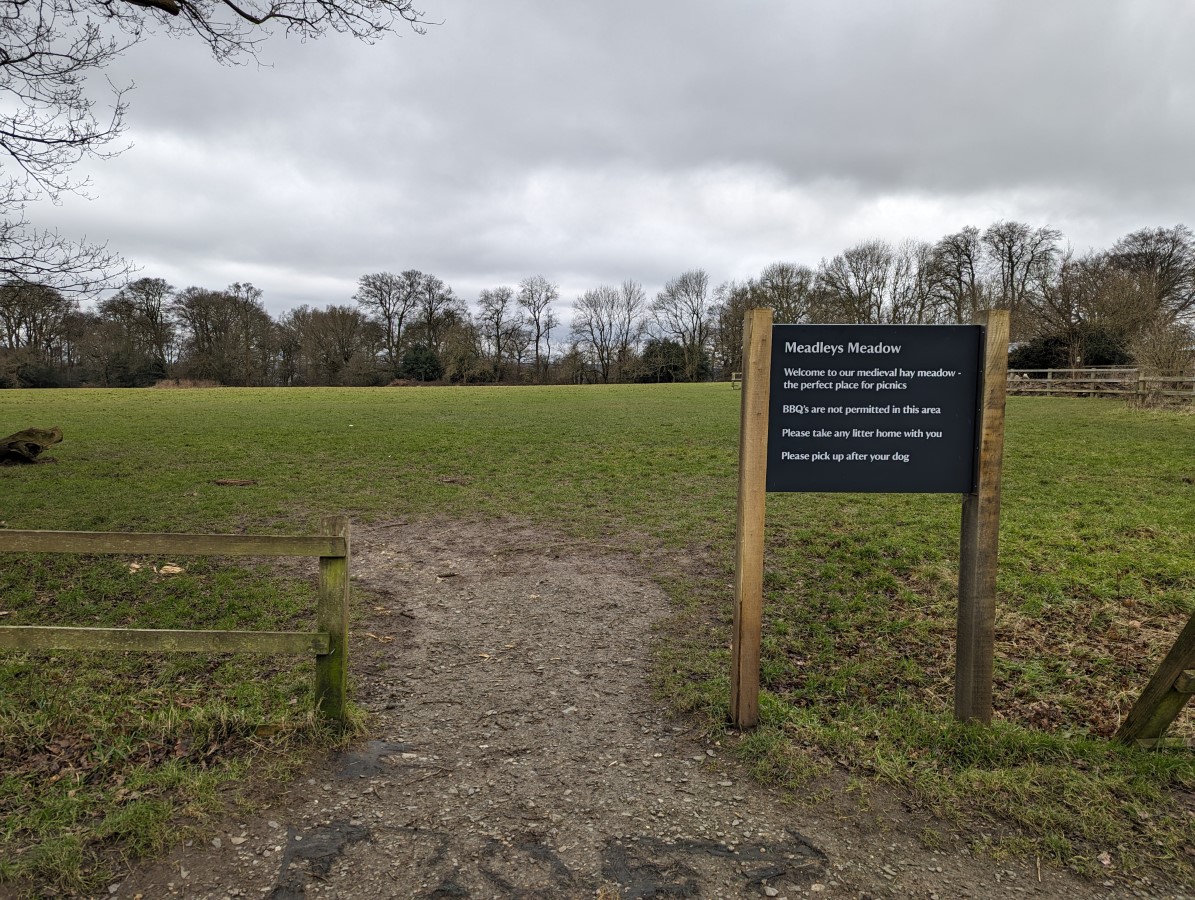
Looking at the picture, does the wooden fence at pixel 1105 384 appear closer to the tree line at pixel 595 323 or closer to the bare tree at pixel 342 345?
the tree line at pixel 595 323

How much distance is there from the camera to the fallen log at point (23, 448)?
47.0 feet

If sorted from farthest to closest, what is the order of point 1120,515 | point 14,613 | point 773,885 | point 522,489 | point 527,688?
1. point 522,489
2. point 1120,515
3. point 14,613
4. point 527,688
5. point 773,885

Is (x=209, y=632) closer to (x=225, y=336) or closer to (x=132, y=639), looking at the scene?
(x=132, y=639)

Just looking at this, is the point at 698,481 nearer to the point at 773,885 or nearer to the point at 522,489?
the point at 522,489

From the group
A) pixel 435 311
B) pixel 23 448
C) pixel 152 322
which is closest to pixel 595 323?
pixel 435 311

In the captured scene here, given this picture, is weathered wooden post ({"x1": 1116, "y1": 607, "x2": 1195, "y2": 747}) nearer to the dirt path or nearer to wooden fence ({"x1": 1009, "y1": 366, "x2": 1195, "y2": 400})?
the dirt path

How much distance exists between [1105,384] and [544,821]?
41.1 m

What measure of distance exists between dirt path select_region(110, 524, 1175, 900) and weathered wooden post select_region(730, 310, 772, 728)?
1.49 feet

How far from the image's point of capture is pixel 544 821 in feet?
11.1

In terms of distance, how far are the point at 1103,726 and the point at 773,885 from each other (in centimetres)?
275

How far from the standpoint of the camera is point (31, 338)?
53.1 m

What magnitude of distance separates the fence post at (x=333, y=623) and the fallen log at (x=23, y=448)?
47.0 ft

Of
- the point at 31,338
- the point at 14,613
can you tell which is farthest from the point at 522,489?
the point at 31,338

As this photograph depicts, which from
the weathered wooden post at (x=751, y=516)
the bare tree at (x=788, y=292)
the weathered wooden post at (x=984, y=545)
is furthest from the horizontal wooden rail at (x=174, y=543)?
the bare tree at (x=788, y=292)
